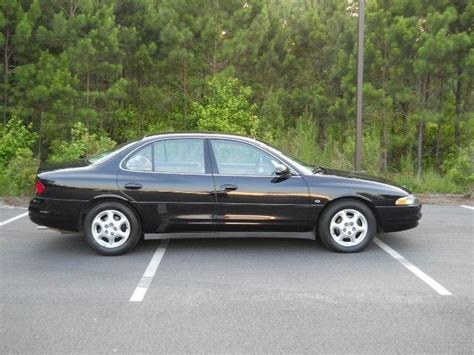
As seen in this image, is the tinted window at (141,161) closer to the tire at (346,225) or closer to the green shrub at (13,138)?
the tire at (346,225)

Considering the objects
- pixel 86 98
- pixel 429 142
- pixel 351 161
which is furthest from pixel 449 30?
pixel 86 98

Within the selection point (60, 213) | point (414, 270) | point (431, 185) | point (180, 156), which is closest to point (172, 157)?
point (180, 156)

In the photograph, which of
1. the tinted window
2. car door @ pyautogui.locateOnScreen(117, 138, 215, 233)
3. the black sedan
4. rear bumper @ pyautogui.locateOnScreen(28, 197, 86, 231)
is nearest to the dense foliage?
the black sedan

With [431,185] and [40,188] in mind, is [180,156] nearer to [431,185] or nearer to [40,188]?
[40,188]

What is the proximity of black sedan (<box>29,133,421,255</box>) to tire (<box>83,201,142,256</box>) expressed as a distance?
1cm

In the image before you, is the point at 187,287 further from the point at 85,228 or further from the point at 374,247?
the point at 374,247

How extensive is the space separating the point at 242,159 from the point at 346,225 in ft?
4.82

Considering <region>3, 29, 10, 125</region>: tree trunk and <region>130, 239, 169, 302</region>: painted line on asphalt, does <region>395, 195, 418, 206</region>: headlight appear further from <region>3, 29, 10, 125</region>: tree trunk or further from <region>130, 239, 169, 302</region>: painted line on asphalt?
<region>3, 29, 10, 125</region>: tree trunk

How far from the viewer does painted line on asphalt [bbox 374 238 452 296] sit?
5.47 metres

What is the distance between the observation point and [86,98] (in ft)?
55.3

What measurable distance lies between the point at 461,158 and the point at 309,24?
413 inches

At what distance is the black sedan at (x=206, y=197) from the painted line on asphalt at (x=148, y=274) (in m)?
0.31

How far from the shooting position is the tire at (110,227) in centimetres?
658

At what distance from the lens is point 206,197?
6664 millimetres
